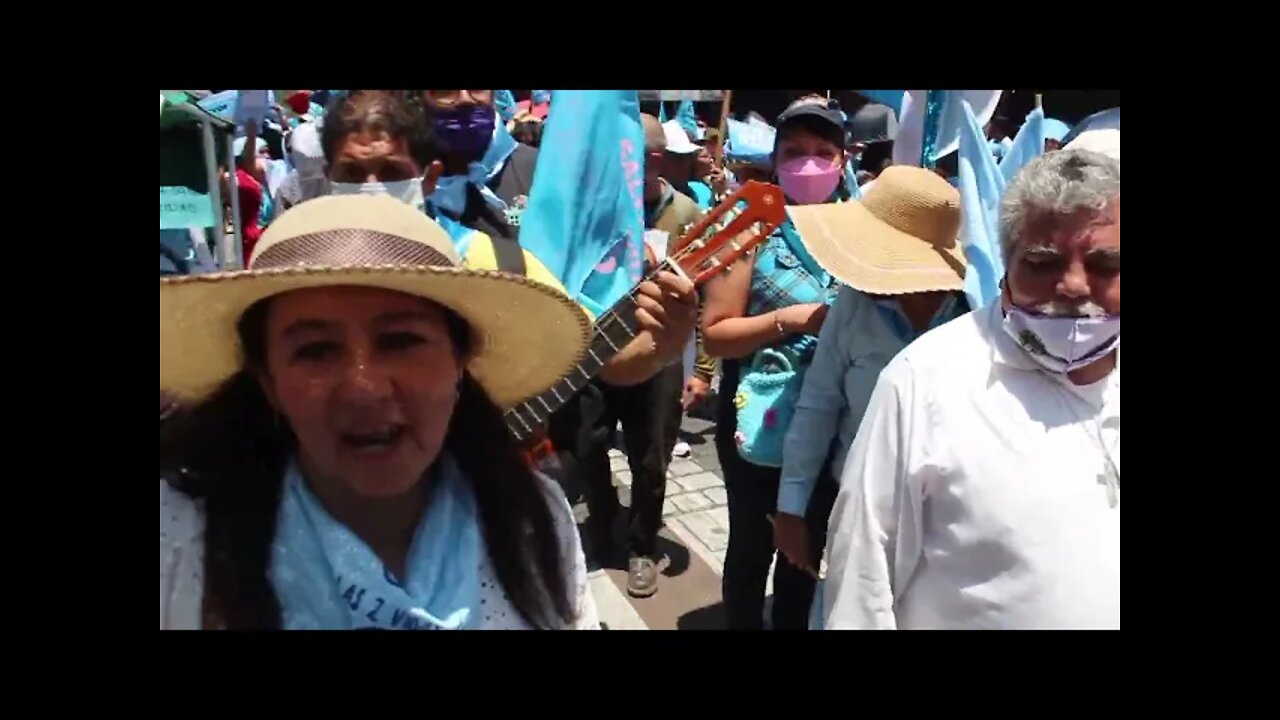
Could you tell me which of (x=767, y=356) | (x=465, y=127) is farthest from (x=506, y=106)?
(x=767, y=356)

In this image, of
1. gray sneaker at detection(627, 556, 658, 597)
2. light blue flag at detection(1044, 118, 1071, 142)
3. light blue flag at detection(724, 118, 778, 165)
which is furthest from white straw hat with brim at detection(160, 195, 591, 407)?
light blue flag at detection(1044, 118, 1071, 142)

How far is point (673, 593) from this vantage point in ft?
Result: 11.7

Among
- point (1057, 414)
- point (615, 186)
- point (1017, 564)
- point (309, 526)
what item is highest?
point (615, 186)

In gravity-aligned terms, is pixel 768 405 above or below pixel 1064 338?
below

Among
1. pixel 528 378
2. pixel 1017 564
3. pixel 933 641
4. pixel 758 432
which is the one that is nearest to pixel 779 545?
pixel 758 432

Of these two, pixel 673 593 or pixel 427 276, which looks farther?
pixel 673 593

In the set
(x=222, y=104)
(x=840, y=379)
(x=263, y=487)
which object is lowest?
A: (x=263, y=487)

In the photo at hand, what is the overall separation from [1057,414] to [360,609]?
125 centimetres

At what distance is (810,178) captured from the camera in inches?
110

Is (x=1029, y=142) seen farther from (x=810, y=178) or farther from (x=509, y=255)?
(x=509, y=255)

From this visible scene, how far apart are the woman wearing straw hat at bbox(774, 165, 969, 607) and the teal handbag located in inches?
5.2

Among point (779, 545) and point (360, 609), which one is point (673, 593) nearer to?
point (779, 545)

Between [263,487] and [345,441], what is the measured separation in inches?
7.9

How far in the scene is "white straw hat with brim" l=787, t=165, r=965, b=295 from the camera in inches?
79.6
